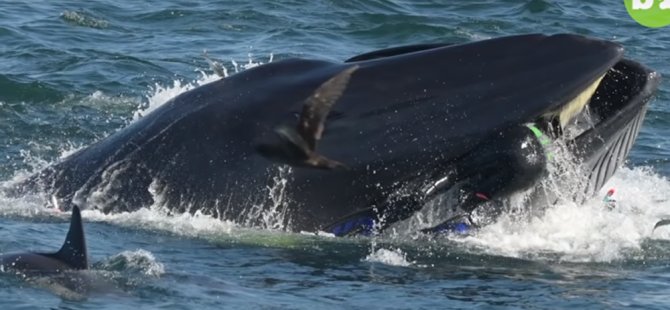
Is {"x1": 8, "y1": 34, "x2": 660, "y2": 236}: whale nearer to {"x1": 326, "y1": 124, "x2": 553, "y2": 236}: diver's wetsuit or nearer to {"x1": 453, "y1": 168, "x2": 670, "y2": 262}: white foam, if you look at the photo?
{"x1": 326, "y1": 124, "x2": 553, "y2": 236}: diver's wetsuit

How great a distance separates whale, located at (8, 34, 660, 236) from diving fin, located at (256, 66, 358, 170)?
0.03 meters

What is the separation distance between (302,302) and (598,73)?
243 cm

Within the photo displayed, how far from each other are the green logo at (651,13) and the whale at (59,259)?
17.0 metres

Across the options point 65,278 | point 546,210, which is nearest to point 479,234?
point 546,210

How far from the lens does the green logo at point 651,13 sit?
25266 mm

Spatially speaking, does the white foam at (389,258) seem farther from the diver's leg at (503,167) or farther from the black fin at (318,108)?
the black fin at (318,108)

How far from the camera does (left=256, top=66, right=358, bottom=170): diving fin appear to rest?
9.11 metres

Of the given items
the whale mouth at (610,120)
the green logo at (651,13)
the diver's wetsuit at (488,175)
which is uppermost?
the green logo at (651,13)

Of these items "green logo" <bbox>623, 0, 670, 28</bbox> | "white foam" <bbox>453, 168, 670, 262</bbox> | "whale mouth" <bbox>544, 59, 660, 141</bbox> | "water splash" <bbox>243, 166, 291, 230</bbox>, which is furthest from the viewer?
"green logo" <bbox>623, 0, 670, 28</bbox>

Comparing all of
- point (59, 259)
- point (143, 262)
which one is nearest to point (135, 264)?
point (143, 262)

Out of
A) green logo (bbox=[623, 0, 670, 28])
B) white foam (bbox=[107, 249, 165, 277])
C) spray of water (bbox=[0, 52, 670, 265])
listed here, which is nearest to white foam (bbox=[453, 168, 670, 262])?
spray of water (bbox=[0, 52, 670, 265])

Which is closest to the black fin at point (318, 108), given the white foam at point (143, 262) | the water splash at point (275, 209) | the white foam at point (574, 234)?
the water splash at point (275, 209)

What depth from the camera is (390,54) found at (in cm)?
1049

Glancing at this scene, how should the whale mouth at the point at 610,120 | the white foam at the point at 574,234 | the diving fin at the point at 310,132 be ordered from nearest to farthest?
the diving fin at the point at 310,132, the whale mouth at the point at 610,120, the white foam at the point at 574,234
